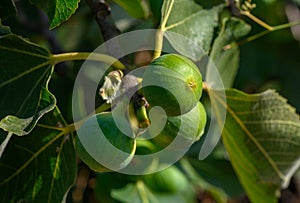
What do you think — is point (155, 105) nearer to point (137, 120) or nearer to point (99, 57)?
point (137, 120)

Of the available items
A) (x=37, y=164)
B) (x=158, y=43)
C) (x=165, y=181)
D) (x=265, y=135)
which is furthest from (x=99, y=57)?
(x=165, y=181)

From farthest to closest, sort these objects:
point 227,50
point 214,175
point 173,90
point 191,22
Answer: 1. point 214,175
2. point 227,50
3. point 191,22
4. point 173,90

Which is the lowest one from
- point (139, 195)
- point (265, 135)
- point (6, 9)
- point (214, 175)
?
point (214, 175)

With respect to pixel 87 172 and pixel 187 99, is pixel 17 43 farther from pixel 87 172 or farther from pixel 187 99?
pixel 87 172

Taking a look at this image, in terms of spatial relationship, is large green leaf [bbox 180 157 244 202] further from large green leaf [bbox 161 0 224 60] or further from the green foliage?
large green leaf [bbox 161 0 224 60]

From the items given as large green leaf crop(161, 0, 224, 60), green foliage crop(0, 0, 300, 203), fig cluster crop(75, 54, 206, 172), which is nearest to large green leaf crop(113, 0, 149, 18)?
green foliage crop(0, 0, 300, 203)

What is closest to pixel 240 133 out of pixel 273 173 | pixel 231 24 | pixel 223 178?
pixel 273 173
